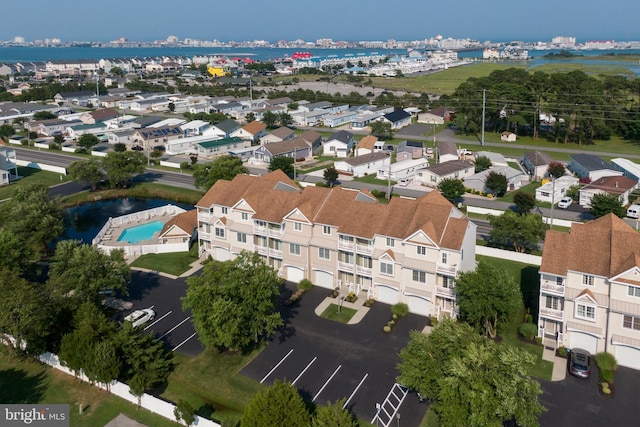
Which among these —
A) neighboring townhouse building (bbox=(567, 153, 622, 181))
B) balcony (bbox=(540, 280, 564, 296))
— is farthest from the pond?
neighboring townhouse building (bbox=(567, 153, 622, 181))

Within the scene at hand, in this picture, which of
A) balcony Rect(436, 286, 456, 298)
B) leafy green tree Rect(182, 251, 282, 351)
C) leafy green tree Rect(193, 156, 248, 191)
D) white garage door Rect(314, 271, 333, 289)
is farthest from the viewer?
leafy green tree Rect(193, 156, 248, 191)

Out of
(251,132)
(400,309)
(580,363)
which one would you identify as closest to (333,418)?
(400,309)

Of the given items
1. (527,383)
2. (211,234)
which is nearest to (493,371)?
(527,383)

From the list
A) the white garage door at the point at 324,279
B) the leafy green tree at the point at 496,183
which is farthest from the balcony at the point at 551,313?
the leafy green tree at the point at 496,183

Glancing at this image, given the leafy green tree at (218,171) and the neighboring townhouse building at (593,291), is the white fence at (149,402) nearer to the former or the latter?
the neighboring townhouse building at (593,291)

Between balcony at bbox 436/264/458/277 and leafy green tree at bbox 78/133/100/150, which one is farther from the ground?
leafy green tree at bbox 78/133/100/150

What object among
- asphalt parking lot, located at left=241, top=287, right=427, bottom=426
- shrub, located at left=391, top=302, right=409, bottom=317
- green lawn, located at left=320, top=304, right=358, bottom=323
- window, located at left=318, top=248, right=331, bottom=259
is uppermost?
window, located at left=318, top=248, right=331, bottom=259

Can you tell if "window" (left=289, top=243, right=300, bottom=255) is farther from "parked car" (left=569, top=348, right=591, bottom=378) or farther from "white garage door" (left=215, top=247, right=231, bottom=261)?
"parked car" (left=569, top=348, right=591, bottom=378)
